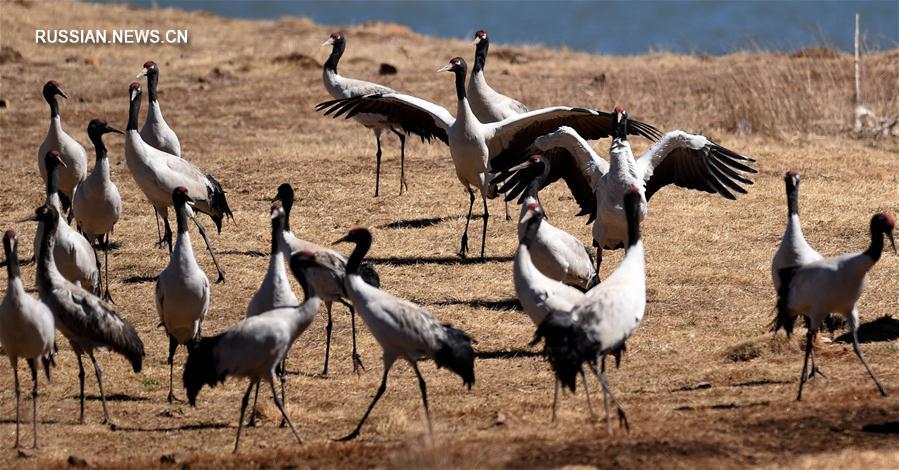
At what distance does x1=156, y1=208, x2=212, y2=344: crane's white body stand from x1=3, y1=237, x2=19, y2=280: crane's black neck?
3.21ft

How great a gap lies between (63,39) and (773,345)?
20188 millimetres

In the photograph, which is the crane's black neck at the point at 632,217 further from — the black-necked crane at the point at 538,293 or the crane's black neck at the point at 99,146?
the crane's black neck at the point at 99,146

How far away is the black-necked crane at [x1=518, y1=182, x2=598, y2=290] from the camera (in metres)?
10.0

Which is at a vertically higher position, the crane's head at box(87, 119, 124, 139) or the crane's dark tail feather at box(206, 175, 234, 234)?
the crane's head at box(87, 119, 124, 139)

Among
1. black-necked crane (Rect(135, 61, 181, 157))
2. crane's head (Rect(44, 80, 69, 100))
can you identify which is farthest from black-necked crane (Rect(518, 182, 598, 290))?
Answer: crane's head (Rect(44, 80, 69, 100))

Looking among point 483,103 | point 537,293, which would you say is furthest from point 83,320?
point 483,103

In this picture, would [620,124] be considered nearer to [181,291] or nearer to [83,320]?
[181,291]

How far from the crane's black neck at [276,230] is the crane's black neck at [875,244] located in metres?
3.48

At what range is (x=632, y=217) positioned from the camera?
27.2 ft

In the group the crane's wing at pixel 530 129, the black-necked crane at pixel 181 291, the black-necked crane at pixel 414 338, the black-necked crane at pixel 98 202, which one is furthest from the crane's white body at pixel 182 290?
the crane's wing at pixel 530 129

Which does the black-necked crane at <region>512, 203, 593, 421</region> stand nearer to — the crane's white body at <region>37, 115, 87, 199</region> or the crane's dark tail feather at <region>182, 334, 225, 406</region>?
the crane's dark tail feather at <region>182, 334, 225, 406</region>

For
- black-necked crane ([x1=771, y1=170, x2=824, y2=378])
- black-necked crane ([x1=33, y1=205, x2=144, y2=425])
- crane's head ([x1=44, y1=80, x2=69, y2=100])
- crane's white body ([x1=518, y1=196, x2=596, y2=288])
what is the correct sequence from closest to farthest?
black-necked crane ([x1=33, y1=205, x2=144, y2=425])
black-necked crane ([x1=771, y1=170, x2=824, y2=378])
crane's white body ([x1=518, y1=196, x2=596, y2=288])
crane's head ([x1=44, y1=80, x2=69, y2=100])

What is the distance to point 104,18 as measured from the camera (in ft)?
96.4

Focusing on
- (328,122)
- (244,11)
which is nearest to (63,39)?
(328,122)
